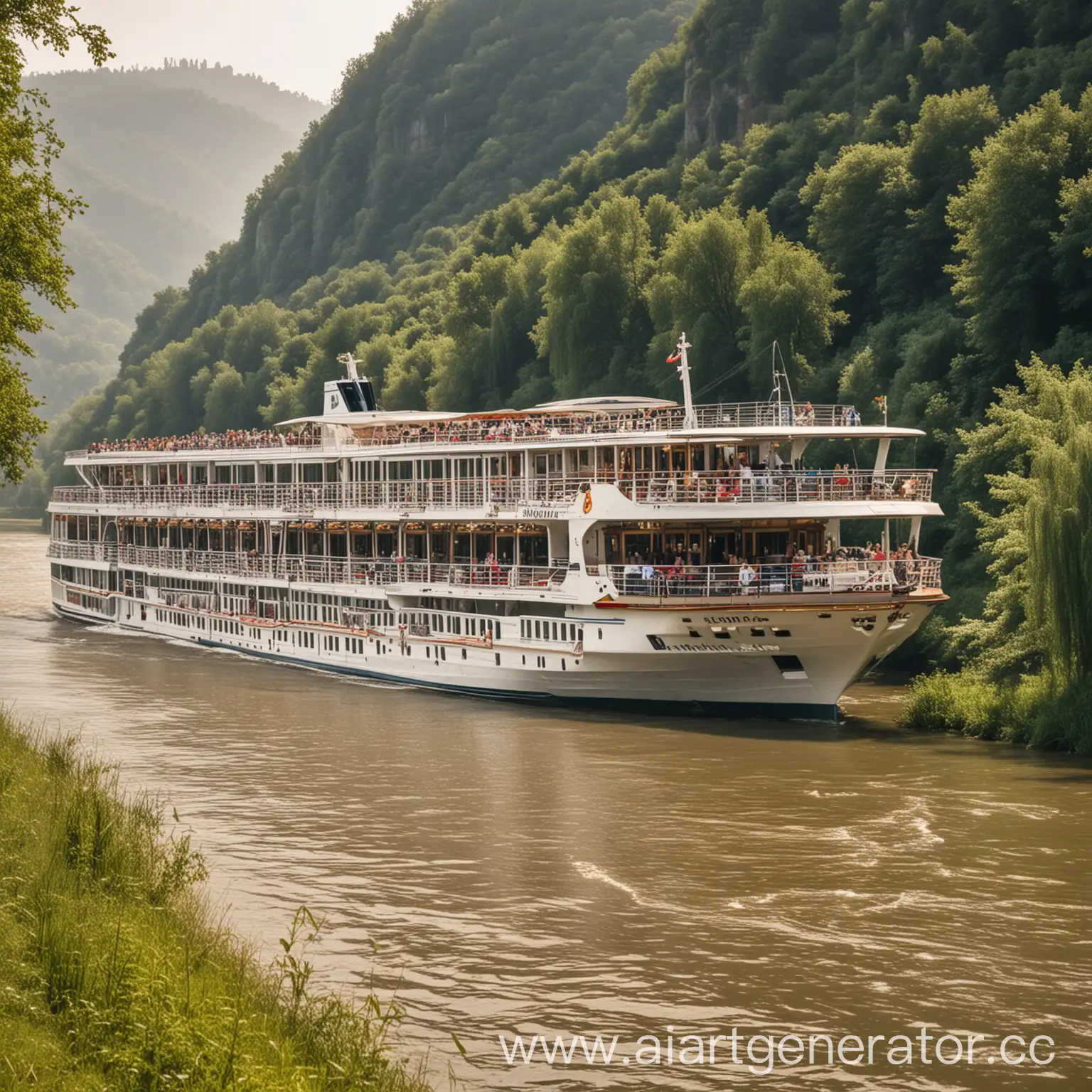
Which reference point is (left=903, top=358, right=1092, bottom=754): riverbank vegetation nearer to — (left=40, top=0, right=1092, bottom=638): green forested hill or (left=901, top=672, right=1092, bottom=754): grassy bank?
(left=901, top=672, right=1092, bottom=754): grassy bank

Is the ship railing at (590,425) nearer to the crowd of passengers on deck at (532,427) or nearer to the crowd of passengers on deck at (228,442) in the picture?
the crowd of passengers on deck at (532,427)

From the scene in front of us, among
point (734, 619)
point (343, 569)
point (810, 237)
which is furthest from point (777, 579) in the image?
point (810, 237)

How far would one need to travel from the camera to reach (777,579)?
39312 millimetres

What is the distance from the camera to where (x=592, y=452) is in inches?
1761

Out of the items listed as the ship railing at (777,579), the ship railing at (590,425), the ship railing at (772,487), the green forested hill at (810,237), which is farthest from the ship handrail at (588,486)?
the green forested hill at (810,237)

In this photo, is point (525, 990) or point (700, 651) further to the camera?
point (700, 651)

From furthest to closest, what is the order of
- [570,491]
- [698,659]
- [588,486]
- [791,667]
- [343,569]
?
1. [343,569]
2. [570,491]
3. [588,486]
4. [698,659]
5. [791,667]

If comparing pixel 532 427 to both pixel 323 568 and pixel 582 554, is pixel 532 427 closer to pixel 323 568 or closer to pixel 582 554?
pixel 582 554

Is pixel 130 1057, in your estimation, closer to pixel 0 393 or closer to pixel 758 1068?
pixel 758 1068

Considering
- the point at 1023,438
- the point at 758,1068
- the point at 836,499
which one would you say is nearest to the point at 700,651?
the point at 836,499

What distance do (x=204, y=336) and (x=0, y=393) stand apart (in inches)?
5858

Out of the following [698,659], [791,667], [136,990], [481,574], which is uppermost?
[481,574]

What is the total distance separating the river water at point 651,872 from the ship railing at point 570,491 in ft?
19.1

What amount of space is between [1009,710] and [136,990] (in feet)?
85.8
